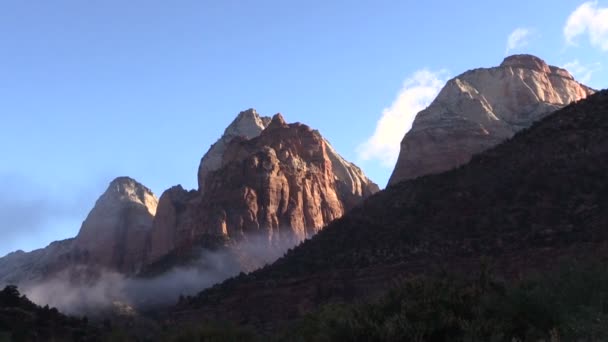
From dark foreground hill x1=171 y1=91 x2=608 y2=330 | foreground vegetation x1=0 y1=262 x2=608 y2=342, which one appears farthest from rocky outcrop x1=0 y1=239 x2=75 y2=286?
foreground vegetation x1=0 y1=262 x2=608 y2=342

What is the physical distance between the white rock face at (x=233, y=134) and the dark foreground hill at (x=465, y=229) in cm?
6662

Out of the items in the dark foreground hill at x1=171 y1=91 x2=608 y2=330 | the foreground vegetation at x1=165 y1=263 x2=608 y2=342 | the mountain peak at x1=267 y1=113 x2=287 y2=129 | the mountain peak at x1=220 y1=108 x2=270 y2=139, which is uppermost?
the mountain peak at x1=220 y1=108 x2=270 y2=139

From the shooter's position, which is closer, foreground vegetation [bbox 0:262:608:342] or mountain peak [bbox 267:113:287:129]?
foreground vegetation [bbox 0:262:608:342]

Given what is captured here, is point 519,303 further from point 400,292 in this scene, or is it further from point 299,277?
point 299,277

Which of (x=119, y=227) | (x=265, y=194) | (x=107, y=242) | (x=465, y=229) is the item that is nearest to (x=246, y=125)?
(x=119, y=227)

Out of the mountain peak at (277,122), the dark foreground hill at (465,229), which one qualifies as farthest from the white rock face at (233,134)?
the dark foreground hill at (465,229)

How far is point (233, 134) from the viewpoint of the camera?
411 feet

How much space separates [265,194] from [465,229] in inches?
1967

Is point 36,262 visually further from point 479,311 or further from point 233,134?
point 479,311

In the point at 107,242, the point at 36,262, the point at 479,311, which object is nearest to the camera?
the point at 479,311

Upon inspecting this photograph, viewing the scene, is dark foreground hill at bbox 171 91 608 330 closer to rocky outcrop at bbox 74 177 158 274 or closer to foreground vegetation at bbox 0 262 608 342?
foreground vegetation at bbox 0 262 608 342

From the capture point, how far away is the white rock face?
390 ft

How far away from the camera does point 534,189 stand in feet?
144

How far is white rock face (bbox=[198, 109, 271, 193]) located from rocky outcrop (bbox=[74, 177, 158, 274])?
12.0m
